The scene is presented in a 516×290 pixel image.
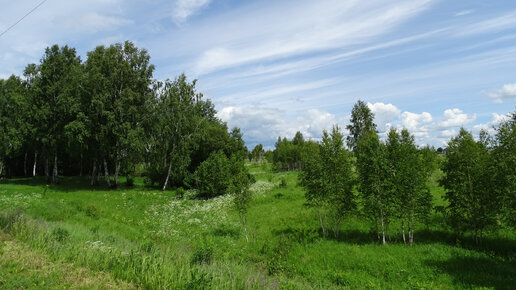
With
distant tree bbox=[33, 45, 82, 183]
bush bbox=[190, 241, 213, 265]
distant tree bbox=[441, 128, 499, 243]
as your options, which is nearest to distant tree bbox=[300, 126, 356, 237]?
distant tree bbox=[441, 128, 499, 243]

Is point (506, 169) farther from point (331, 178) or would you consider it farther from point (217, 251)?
point (217, 251)

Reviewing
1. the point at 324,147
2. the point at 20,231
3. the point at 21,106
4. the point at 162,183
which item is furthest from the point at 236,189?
the point at 21,106

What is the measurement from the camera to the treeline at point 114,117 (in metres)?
40.2

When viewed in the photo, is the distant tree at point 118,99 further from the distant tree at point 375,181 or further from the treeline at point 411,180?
the distant tree at point 375,181

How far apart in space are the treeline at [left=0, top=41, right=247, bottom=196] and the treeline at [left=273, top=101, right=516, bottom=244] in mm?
19581

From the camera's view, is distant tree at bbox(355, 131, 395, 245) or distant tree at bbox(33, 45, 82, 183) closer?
distant tree at bbox(355, 131, 395, 245)

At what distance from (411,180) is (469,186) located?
3.55 meters

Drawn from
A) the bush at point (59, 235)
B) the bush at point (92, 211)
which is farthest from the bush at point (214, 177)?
the bush at point (59, 235)

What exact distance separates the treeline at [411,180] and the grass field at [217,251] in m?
1.81

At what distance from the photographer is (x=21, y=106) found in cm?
4328

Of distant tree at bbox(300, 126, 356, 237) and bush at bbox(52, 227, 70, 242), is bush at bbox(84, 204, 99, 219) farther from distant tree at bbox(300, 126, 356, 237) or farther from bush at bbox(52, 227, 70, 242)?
distant tree at bbox(300, 126, 356, 237)

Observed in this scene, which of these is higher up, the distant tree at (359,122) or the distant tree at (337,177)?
the distant tree at (359,122)

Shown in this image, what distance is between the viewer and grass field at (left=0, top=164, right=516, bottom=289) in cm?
988

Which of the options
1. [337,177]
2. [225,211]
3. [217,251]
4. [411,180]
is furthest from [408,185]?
[225,211]
